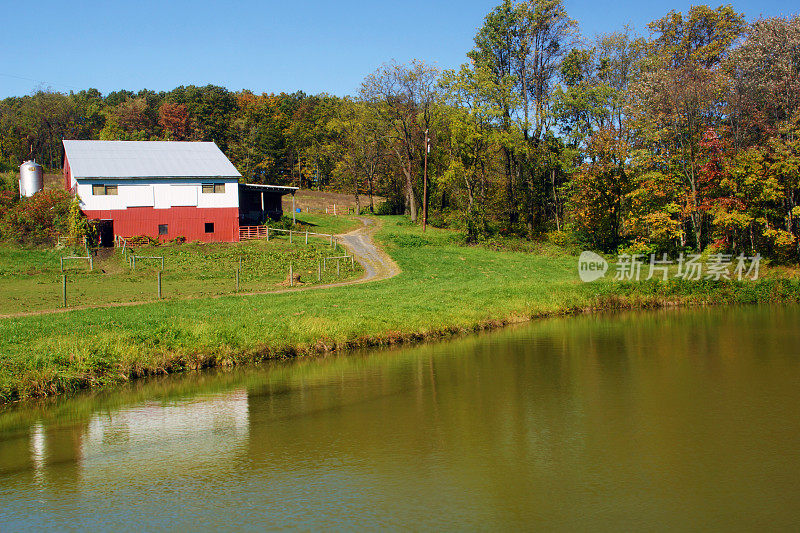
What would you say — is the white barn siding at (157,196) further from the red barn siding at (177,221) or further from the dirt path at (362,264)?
the dirt path at (362,264)

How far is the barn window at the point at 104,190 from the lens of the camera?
4969cm

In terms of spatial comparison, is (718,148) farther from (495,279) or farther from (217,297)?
(217,297)

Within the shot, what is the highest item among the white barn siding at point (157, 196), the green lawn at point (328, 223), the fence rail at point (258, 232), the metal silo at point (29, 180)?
the metal silo at point (29, 180)

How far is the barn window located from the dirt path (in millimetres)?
18140

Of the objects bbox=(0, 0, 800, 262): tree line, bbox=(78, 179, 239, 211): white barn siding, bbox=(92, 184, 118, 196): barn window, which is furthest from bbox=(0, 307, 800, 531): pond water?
bbox=(92, 184, 118, 196): barn window

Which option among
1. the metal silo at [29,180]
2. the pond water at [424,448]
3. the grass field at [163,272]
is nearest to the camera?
the pond water at [424,448]

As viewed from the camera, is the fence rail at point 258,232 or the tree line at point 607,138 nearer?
the tree line at point 607,138

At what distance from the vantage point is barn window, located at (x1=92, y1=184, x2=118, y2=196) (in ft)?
163

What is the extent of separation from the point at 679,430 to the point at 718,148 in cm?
3595

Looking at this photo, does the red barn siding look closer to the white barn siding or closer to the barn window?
the white barn siding

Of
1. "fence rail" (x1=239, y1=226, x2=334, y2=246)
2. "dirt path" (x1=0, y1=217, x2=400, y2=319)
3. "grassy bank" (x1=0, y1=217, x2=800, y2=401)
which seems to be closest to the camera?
"grassy bank" (x1=0, y1=217, x2=800, y2=401)

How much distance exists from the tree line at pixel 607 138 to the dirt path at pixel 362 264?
730cm

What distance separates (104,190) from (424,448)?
44.1 meters

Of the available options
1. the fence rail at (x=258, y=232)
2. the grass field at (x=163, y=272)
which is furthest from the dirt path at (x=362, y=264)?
the fence rail at (x=258, y=232)
